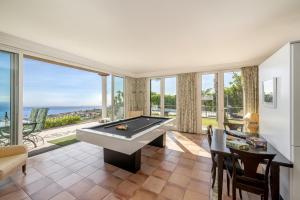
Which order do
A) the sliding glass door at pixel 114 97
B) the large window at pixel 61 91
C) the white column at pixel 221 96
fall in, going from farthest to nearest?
A: the large window at pixel 61 91, the sliding glass door at pixel 114 97, the white column at pixel 221 96

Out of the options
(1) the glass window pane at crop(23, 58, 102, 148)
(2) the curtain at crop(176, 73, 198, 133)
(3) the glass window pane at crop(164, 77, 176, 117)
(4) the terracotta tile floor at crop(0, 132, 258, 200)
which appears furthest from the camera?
(1) the glass window pane at crop(23, 58, 102, 148)

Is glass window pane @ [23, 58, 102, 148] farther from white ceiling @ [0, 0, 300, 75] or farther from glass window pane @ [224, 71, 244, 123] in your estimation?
glass window pane @ [224, 71, 244, 123]

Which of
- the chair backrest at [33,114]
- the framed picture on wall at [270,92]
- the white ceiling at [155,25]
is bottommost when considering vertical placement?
the chair backrest at [33,114]

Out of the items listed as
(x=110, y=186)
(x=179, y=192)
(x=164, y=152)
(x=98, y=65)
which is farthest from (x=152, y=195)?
(x=98, y=65)

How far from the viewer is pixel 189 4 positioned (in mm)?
1877

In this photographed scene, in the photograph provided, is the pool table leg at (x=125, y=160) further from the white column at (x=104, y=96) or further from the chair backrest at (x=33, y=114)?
the chair backrest at (x=33, y=114)

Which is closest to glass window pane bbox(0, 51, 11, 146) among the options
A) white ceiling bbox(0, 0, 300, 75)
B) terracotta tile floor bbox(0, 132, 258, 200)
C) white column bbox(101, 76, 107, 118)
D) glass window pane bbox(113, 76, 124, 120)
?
white ceiling bbox(0, 0, 300, 75)

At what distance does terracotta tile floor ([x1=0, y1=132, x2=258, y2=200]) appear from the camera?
2.07 metres

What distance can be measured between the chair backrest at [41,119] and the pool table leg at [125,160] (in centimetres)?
295

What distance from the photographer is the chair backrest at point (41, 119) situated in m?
4.40

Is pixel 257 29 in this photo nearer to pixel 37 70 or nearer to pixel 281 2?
pixel 281 2

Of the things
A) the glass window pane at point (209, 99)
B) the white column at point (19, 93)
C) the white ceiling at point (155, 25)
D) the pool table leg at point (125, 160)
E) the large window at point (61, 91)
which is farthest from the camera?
the large window at point (61, 91)

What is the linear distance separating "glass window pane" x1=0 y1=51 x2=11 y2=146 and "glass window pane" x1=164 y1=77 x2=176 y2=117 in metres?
5.38

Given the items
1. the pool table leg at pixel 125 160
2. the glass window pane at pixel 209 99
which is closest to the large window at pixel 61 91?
the pool table leg at pixel 125 160
